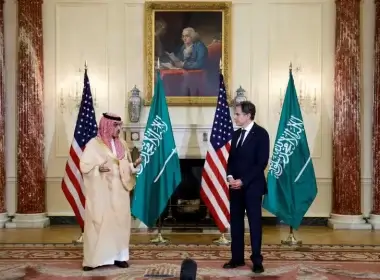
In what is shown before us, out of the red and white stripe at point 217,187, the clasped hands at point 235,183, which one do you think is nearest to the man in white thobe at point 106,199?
the clasped hands at point 235,183

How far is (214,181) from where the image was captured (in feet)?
24.5

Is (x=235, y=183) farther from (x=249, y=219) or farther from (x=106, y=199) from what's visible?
(x=106, y=199)

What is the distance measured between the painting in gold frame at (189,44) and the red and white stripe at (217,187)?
1.87 meters

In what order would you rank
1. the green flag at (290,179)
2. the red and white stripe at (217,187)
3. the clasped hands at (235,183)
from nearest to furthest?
the clasped hands at (235,183) → the red and white stripe at (217,187) → the green flag at (290,179)

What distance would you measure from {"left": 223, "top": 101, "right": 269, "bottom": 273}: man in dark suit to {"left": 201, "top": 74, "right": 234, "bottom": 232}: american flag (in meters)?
1.88

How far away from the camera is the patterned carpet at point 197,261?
17.6ft

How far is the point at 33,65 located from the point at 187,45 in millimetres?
2493

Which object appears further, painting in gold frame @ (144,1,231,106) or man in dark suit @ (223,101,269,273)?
painting in gold frame @ (144,1,231,106)

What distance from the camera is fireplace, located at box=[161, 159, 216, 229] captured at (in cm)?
890

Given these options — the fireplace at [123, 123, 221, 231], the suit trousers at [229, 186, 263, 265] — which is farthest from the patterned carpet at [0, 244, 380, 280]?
the fireplace at [123, 123, 221, 231]

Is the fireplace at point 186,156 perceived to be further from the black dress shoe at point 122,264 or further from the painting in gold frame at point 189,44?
the black dress shoe at point 122,264

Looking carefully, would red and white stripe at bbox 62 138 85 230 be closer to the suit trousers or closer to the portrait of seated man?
the portrait of seated man

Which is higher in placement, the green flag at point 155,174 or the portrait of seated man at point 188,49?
the portrait of seated man at point 188,49

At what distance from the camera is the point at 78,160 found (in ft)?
25.1
